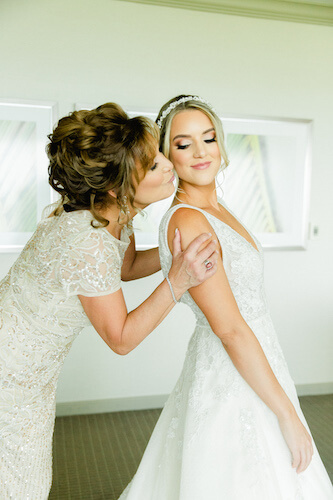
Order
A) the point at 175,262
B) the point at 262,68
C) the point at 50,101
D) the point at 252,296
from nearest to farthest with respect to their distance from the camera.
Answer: the point at 175,262 → the point at 252,296 → the point at 50,101 → the point at 262,68

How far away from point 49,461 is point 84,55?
8.41ft

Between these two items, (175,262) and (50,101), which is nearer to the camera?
(175,262)

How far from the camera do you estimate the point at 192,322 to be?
3.65 m

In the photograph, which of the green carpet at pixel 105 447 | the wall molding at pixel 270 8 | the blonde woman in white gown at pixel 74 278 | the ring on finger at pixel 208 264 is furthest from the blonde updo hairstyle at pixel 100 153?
the wall molding at pixel 270 8

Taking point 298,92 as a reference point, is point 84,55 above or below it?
above

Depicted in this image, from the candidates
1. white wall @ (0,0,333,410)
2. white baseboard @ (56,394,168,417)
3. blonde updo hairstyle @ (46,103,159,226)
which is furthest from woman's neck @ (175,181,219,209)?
white baseboard @ (56,394,168,417)

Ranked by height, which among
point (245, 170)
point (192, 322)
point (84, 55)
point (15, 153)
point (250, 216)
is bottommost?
point (192, 322)

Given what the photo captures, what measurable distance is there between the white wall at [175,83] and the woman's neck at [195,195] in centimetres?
189

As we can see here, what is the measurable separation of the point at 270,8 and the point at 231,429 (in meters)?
3.09

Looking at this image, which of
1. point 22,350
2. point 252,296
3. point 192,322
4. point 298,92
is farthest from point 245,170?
point 22,350

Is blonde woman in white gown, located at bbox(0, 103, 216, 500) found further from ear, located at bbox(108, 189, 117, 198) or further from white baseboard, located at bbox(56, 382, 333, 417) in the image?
white baseboard, located at bbox(56, 382, 333, 417)

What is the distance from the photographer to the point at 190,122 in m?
1.57

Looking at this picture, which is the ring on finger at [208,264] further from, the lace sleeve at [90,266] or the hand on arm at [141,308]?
the lace sleeve at [90,266]

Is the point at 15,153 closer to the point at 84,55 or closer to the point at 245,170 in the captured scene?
the point at 84,55
